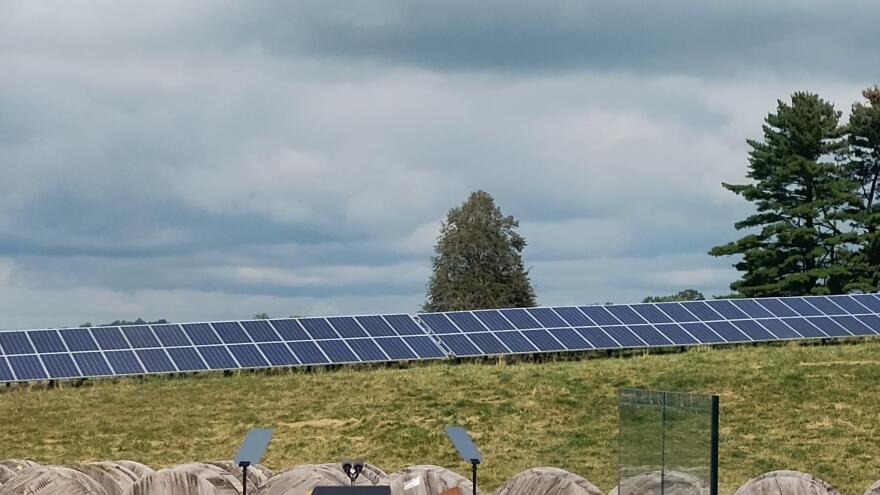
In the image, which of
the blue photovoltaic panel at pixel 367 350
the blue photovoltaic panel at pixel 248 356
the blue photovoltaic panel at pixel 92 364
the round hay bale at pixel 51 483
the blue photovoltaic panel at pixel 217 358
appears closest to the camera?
the round hay bale at pixel 51 483

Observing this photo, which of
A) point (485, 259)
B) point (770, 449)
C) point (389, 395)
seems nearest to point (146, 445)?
point (389, 395)

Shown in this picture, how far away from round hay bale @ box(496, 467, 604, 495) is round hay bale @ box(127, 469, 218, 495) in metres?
4.25

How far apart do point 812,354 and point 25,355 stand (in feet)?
66.5

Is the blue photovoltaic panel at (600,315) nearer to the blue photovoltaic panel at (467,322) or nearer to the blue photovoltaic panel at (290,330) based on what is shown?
the blue photovoltaic panel at (467,322)

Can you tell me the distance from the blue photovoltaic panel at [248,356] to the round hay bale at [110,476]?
15.1 meters

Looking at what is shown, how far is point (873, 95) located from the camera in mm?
70438

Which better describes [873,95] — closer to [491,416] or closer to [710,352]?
[710,352]

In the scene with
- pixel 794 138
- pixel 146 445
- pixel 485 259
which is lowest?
pixel 146 445

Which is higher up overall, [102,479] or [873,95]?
[873,95]

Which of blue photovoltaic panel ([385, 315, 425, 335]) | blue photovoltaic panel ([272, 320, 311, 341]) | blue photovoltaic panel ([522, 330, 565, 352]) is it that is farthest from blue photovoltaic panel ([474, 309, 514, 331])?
blue photovoltaic panel ([272, 320, 311, 341])

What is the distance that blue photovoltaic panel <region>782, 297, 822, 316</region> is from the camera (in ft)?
140

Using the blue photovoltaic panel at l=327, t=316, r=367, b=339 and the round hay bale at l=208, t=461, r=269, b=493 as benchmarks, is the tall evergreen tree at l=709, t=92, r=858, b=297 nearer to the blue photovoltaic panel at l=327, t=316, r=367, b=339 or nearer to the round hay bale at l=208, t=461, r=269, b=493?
the blue photovoltaic panel at l=327, t=316, r=367, b=339

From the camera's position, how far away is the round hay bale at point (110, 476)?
2028cm

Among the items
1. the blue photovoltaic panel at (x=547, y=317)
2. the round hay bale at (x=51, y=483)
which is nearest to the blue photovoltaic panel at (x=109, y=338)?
the blue photovoltaic panel at (x=547, y=317)
